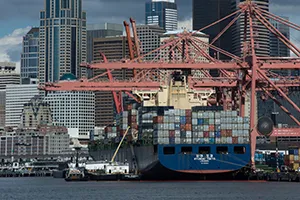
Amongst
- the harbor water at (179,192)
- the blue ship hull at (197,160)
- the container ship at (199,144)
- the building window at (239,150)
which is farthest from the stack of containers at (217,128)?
the harbor water at (179,192)

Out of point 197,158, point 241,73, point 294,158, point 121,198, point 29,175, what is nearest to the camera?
point 121,198

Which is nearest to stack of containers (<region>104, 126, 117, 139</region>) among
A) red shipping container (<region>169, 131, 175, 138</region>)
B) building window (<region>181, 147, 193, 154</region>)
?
red shipping container (<region>169, 131, 175, 138</region>)

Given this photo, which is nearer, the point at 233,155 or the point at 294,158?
the point at 233,155

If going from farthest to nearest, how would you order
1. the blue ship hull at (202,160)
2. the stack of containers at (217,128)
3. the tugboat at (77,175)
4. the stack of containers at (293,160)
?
the stack of containers at (293,160)
the tugboat at (77,175)
the stack of containers at (217,128)
the blue ship hull at (202,160)

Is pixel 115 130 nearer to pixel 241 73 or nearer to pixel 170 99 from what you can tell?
pixel 170 99

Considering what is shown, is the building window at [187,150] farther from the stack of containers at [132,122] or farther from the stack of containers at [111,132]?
the stack of containers at [111,132]

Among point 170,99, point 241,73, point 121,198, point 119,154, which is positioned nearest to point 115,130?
point 119,154

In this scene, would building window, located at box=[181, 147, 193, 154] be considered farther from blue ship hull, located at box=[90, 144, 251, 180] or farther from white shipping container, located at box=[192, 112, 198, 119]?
white shipping container, located at box=[192, 112, 198, 119]

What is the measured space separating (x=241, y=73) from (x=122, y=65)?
15.7 metres

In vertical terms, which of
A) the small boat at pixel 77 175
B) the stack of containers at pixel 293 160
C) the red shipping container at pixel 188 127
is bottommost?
the small boat at pixel 77 175

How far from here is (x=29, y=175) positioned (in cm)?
19300

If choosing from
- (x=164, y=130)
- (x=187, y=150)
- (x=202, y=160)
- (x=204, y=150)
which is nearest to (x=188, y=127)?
(x=187, y=150)

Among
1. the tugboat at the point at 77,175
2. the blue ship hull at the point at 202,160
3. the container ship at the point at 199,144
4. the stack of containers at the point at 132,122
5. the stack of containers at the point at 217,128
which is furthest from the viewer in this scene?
the tugboat at the point at 77,175

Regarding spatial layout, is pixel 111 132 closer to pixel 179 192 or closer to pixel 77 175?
pixel 77 175
